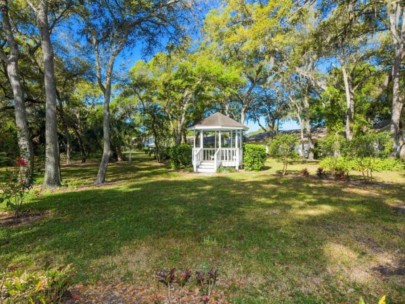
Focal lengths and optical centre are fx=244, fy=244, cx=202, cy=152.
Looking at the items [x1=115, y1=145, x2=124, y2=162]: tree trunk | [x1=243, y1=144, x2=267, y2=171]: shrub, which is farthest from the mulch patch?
[x1=115, y1=145, x2=124, y2=162]: tree trunk

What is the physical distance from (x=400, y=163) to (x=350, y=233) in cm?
1206

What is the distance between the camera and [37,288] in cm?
210

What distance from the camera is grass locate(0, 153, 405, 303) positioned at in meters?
3.09

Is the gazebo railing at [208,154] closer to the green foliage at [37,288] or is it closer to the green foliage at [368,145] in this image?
the green foliage at [368,145]

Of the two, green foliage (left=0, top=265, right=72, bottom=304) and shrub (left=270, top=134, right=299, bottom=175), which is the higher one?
shrub (left=270, top=134, right=299, bottom=175)

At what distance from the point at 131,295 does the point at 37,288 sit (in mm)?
1063

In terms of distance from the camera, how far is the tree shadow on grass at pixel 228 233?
3432mm

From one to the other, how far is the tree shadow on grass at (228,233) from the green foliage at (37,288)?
0.93 metres

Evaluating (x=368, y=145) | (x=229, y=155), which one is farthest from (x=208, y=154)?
(x=368, y=145)

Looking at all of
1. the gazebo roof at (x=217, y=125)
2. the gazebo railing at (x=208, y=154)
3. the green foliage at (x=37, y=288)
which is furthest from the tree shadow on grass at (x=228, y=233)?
the gazebo railing at (x=208, y=154)

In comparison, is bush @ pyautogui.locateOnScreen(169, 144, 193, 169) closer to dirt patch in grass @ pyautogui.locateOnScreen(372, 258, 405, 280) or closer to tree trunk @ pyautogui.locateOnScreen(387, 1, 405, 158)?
tree trunk @ pyautogui.locateOnScreen(387, 1, 405, 158)

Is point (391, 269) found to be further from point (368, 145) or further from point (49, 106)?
point (49, 106)

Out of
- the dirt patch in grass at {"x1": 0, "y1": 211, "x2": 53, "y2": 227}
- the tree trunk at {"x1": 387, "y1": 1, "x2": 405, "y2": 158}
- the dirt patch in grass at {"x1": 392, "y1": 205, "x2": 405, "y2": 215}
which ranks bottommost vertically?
the dirt patch in grass at {"x1": 0, "y1": 211, "x2": 53, "y2": 227}

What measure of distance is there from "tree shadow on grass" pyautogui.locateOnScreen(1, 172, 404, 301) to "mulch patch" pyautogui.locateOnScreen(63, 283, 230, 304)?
308 mm
